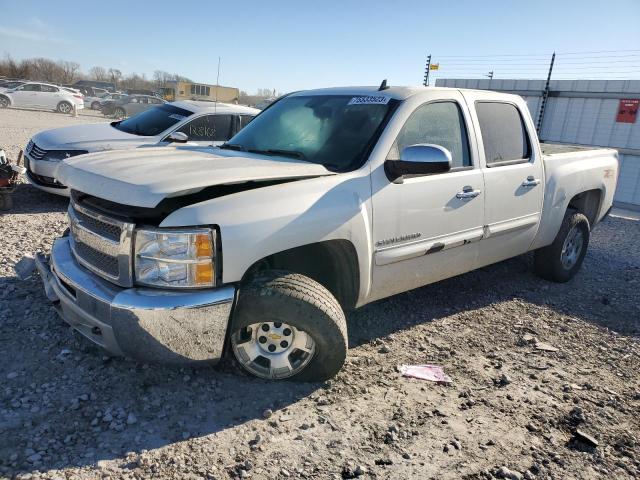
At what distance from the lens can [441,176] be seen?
3523mm

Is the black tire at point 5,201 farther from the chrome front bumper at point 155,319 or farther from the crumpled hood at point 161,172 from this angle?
the chrome front bumper at point 155,319

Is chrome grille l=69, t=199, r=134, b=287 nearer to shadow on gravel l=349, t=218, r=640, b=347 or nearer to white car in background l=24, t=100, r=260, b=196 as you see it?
shadow on gravel l=349, t=218, r=640, b=347

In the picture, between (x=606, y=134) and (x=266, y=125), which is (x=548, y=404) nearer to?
(x=266, y=125)

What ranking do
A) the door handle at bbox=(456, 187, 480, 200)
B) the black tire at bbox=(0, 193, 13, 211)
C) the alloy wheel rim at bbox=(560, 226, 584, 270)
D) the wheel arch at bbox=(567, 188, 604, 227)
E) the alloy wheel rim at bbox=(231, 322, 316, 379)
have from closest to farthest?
the alloy wheel rim at bbox=(231, 322, 316, 379), the door handle at bbox=(456, 187, 480, 200), the alloy wheel rim at bbox=(560, 226, 584, 270), the wheel arch at bbox=(567, 188, 604, 227), the black tire at bbox=(0, 193, 13, 211)

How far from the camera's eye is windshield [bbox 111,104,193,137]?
741cm

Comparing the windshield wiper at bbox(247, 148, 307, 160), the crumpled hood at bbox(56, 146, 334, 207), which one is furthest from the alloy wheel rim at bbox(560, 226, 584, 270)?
the crumpled hood at bbox(56, 146, 334, 207)

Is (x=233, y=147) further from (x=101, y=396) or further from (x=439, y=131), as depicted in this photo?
(x=101, y=396)

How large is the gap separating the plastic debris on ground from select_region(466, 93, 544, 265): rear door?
3.90 feet

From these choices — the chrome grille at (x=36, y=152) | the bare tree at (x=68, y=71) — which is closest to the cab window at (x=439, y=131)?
the chrome grille at (x=36, y=152)

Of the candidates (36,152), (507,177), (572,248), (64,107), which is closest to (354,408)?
(507,177)

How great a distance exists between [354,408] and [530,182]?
2.72 m

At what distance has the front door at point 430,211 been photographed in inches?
125

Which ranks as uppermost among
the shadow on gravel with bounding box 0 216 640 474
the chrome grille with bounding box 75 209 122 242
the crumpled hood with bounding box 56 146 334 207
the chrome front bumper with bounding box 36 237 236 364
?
the crumpled hood with bounding box 56 146 334 207

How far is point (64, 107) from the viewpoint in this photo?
2878cm
